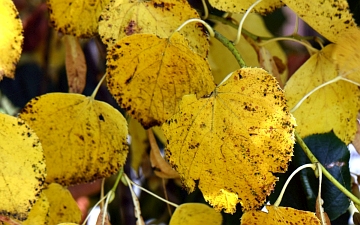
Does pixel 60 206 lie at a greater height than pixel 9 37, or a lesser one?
lesser

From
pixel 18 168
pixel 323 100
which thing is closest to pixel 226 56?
pixel 323 100

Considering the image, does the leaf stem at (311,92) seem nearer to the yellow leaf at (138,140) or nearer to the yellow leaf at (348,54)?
the yellow leaf at (348,54)

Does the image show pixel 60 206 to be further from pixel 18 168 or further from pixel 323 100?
pixel 323 100

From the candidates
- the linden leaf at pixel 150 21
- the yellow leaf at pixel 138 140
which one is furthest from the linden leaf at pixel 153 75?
the yellow leaf at pixel 138 140

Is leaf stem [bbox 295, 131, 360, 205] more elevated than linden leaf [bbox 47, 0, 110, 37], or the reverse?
linden leaf [bbox 47, 0, 110, 37]

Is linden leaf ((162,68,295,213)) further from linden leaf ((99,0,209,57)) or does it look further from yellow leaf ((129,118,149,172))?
yellow leaf ((129,118,149,172))

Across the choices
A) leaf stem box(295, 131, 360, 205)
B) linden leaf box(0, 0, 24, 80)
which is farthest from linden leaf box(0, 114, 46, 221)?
leaf stem box(295, 131, 360, 205)
